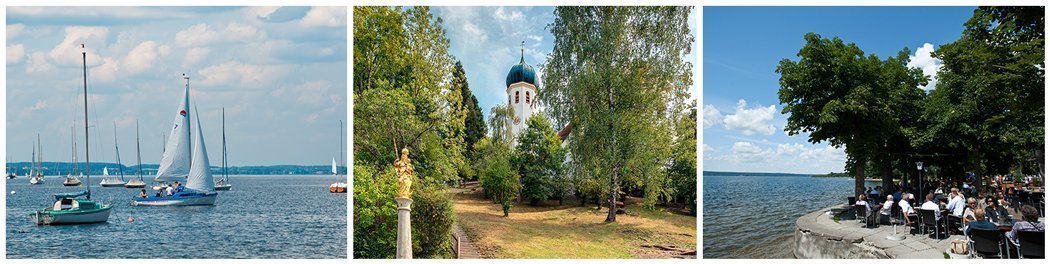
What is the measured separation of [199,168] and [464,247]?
2640 centimetres

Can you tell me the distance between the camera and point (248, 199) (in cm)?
Result: 4581

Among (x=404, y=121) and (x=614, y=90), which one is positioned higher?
(x=614, y=90)

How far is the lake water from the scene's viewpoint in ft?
74.5

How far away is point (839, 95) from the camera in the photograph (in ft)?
44.4

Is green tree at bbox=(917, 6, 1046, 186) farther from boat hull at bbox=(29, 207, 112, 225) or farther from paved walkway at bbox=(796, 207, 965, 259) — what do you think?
boat hull at bbox=(29, 207, 112, 225)

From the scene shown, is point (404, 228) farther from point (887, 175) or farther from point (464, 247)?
point (887, 175)

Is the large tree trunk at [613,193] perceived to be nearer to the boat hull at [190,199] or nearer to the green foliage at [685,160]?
the green foliage at [685,160]

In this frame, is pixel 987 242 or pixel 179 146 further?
pixel 179 146

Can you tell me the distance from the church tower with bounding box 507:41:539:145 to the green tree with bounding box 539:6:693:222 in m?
0.23

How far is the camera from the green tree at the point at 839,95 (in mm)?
13250

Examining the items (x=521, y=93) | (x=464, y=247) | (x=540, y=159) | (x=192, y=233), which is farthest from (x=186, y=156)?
(x=464, y=247)

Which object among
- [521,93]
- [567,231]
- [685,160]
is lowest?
[567,231]

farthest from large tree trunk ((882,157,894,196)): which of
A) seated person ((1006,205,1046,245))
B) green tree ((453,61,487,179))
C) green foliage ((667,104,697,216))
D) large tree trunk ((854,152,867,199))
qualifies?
green tree ((453,61,487,179))

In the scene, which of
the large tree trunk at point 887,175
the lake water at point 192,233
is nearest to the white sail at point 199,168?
the lake water at point 192,233
